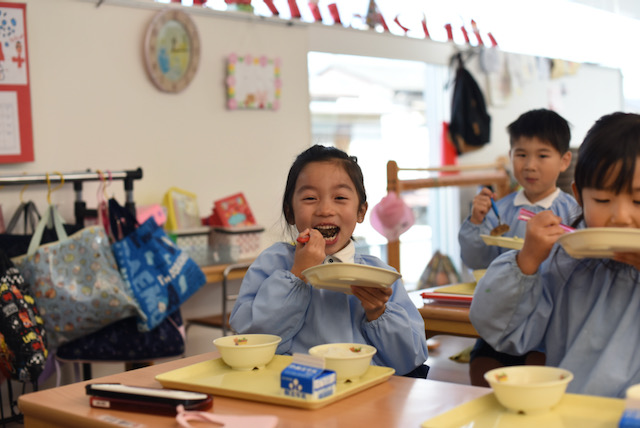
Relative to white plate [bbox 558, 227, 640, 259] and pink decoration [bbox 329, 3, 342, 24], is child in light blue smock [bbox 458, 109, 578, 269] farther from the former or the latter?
pink decoration [bbox 329, 3, 342, 24]

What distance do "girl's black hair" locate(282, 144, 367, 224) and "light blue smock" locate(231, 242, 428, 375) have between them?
0.21 m

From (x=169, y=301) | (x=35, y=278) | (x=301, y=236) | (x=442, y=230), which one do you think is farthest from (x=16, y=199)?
(x=442, y=230)

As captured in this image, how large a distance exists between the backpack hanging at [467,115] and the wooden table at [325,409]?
433 cm

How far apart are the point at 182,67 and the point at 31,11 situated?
0.81 metres

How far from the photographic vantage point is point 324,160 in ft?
5.38

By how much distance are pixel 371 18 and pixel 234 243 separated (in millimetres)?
2030

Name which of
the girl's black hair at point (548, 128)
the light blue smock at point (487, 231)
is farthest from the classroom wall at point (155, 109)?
the girl's black hair at point (548, 128)

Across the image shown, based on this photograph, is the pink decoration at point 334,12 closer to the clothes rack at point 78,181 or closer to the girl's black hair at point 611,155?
the clothes rack at point 78,181

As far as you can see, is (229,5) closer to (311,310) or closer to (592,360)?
(311,310)

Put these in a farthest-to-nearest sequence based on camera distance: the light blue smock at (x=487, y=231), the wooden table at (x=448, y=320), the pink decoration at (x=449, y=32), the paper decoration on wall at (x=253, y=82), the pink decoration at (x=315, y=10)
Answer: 1. the pink decoration at (x=449, y=32)
2. the pink decoration at (x=315, y=10)
3. the paper decoration on wall at (x=253, y=82)
4. the light blue smock at (x=487, y=231)
5. the wooden table at (x=448, y=320)

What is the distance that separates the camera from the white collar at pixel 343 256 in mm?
1595

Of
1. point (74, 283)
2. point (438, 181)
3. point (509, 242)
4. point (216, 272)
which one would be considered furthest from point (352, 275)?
point (438, 181)

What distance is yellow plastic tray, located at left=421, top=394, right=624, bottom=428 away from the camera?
3.05 ft

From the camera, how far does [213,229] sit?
3656 millimetres
